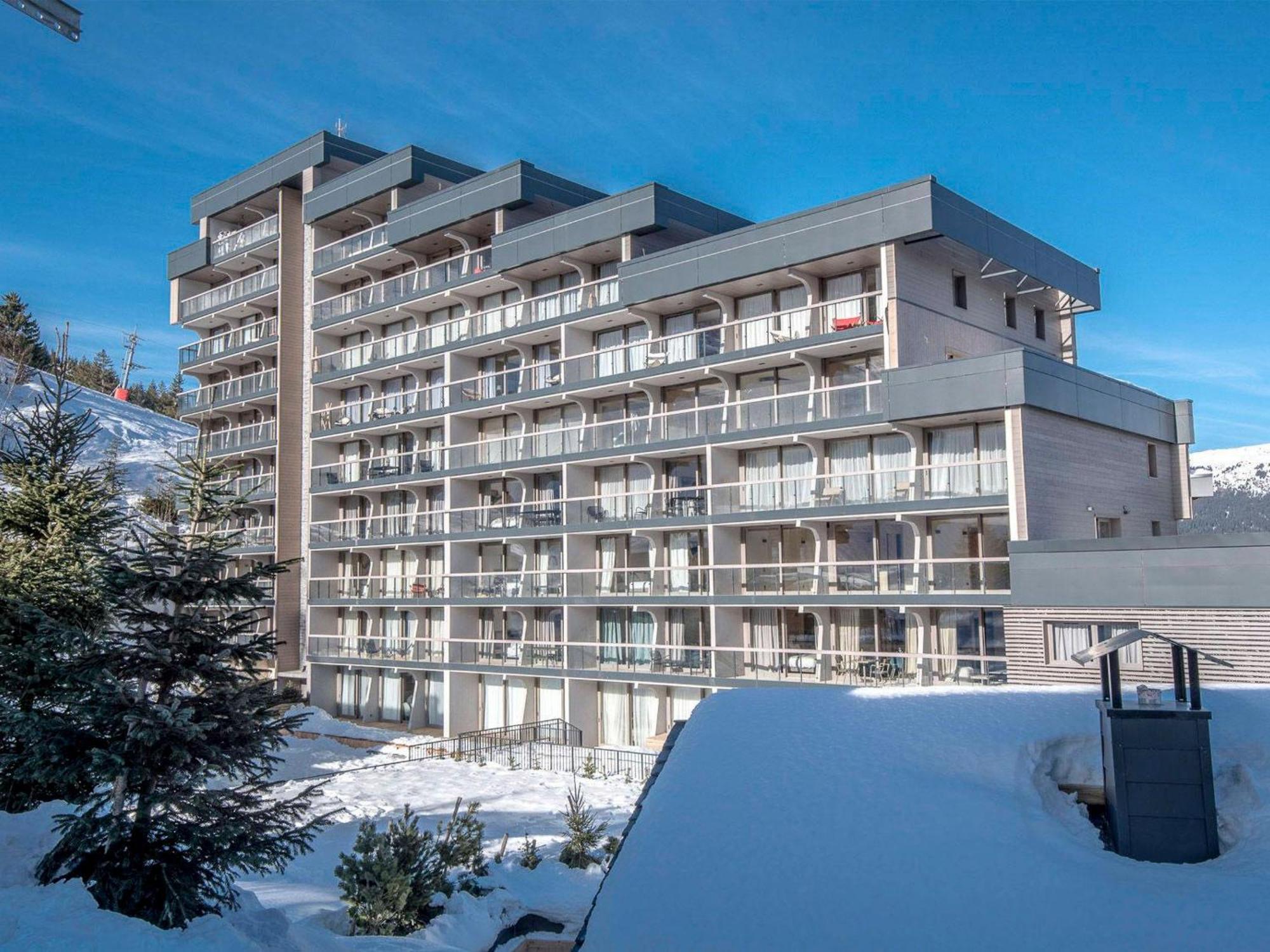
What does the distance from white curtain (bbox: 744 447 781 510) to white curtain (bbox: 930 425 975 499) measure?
4.83 m

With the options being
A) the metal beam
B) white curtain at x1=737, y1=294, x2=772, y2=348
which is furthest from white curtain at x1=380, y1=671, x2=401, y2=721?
the metal beam

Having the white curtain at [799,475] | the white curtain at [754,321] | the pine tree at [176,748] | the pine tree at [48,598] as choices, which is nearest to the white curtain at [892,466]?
the white curtain at [799,475]

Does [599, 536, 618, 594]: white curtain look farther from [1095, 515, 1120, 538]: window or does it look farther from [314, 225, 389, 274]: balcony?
[314, 225, 389, 274]: balcony

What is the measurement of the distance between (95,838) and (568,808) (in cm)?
1267

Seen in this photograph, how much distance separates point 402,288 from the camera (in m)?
43.9

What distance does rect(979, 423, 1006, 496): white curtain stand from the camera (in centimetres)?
2714

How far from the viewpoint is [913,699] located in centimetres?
1712

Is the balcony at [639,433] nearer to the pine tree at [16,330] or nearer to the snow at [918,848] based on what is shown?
the snow at [918,848]

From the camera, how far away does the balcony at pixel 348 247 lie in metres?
44.7

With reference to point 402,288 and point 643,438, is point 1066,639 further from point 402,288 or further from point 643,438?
point 402,288

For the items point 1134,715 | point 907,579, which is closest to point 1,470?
point 907,579

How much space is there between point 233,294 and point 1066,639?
42.5 m

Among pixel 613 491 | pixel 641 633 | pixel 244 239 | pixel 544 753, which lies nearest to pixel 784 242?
pixel 613 491


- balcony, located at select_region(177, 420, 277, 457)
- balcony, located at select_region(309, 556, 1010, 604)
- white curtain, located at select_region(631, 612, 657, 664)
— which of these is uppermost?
balcony, located at select_region(177, 420, 277, 457)
